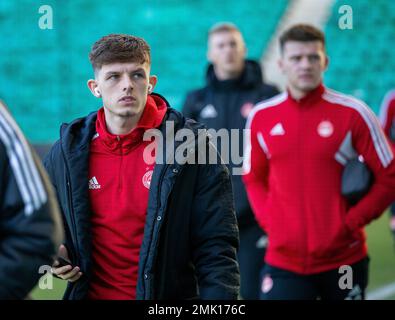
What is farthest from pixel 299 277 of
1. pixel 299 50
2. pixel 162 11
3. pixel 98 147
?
pixel 162 11

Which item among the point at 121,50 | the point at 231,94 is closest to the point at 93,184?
the point at 121,50

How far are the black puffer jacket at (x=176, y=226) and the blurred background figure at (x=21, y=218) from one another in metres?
0.97

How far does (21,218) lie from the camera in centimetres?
220

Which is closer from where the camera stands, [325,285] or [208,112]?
[325,285]

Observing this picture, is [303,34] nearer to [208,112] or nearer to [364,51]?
[208,112]

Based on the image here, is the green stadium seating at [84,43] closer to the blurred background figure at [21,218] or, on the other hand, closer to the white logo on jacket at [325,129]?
the white logo on jacket at [325,129]

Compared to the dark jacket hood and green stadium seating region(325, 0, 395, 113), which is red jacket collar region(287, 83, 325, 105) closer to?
the dark jacket hood

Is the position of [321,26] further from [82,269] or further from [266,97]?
[82,269]

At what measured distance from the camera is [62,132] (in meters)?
3.41

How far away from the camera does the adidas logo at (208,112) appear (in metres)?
6.43

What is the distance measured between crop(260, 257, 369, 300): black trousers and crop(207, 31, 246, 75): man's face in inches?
89.8

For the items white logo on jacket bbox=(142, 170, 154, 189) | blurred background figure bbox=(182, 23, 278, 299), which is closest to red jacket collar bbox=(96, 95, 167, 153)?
white logo on jacket bbox=(142, 170, 154, 189)

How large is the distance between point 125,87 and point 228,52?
3.38 meters

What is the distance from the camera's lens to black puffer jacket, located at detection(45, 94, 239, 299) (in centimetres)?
320
